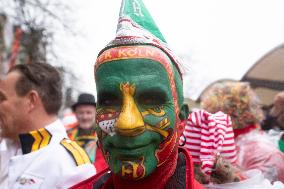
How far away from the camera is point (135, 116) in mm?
1646

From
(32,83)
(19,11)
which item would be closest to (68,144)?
(32,83)

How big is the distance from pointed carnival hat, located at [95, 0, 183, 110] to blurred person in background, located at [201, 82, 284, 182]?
126 centimetres

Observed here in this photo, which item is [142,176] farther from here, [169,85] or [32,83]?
[32,83]

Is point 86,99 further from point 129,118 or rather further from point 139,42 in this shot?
point 129,118

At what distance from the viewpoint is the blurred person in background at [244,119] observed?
3062 millimetres

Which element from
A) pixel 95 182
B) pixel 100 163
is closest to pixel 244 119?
pixel 100 163

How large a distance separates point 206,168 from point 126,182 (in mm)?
674

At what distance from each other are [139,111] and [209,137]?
0.99 meters

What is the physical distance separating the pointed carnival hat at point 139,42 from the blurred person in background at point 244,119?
126 centimetres

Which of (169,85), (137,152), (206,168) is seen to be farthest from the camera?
(206,168)

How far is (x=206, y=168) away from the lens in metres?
2.32

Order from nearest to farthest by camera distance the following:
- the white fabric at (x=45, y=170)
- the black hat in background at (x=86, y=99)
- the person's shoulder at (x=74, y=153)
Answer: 1. the white fabric at (x=45, y=170)
2. the person's shoulder at (x=74, y=153)
3. the black hat in background at (x=86, y=99)

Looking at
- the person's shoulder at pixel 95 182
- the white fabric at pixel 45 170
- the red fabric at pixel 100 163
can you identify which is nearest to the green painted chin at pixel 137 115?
the person's shoulder at pixel 95 182

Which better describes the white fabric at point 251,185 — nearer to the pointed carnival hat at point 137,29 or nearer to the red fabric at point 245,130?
the pointed carnival hat at point 137,29
